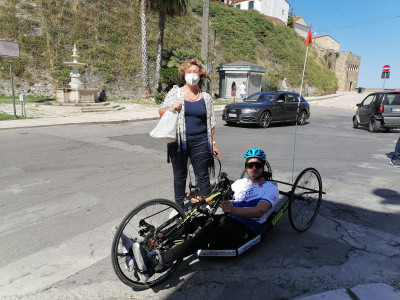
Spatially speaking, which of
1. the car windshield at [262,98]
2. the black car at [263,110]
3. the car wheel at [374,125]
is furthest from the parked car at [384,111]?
the car windshield at [262,98]

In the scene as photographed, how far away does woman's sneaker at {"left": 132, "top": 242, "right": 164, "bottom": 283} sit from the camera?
246 centimetres

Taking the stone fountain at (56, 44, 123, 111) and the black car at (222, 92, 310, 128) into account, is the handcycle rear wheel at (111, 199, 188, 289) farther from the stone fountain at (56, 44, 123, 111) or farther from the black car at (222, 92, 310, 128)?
the stone fountain at (56, 44, 123, 111)

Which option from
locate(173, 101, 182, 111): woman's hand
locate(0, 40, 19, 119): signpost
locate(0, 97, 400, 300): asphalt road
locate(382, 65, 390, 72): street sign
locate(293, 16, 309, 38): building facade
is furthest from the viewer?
locate(293, 16, 309, 38): building facade

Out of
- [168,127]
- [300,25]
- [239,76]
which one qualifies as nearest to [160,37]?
[239,76]

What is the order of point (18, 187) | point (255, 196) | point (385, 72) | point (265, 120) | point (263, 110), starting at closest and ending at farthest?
point (255, 196), point (18, 187), point (263, 110), point (265, 120), point (385, 72)

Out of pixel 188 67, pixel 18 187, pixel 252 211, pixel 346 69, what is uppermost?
pixel 346 69

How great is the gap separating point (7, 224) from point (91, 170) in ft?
7.84

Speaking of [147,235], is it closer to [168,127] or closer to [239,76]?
[168,127]

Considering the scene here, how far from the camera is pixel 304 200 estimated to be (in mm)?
3764

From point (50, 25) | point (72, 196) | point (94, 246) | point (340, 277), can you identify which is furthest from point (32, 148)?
point (50, 25)

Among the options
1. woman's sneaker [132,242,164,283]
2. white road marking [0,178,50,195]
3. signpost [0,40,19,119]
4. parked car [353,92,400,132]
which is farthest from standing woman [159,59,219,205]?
signpost [0,40,19,119]

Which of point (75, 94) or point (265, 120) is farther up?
point (75, 94)

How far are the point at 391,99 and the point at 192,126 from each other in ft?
38.9

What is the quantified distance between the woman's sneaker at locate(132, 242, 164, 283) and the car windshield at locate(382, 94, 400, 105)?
41.8 feet
